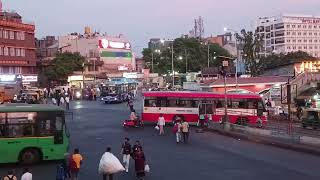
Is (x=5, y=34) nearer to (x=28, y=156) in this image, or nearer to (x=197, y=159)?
(x=28, y=156)

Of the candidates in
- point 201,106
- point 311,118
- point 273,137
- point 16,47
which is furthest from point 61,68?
point 273,137

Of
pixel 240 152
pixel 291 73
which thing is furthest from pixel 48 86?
pixel 240 152

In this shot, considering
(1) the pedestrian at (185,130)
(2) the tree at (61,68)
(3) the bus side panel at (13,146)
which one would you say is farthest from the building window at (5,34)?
(3) the bus side panel at (13,146)

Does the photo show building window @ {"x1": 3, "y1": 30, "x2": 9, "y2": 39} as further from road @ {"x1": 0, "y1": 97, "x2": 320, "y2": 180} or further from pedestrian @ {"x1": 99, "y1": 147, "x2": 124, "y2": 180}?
pedestrian @ {"x1": 99, "y1": 147, "x2": 124, "y2": 180}

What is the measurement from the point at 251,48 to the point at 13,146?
213ft

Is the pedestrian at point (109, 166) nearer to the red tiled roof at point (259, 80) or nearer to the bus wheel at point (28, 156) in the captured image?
the bus wheel at point (28, 156)

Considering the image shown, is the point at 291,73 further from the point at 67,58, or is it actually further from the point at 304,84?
the point at 67,58

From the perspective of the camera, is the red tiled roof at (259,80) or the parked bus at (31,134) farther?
the red tiled roof at (259,80)

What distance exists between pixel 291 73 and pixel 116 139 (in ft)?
130

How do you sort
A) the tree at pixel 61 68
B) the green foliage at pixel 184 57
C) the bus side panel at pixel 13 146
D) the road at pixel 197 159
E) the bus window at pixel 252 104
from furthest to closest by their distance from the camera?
the green foliage at pixel 184 57 → the tree at pixel 61 68 → the bus window at pixel 252 104 → the bus side panel at pixel 13 146 → the road at pixel 197 159

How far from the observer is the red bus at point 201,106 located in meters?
41.5

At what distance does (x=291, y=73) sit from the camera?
66.4 metres

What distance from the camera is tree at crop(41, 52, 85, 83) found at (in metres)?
97.8

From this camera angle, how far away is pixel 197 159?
81.4 ft
